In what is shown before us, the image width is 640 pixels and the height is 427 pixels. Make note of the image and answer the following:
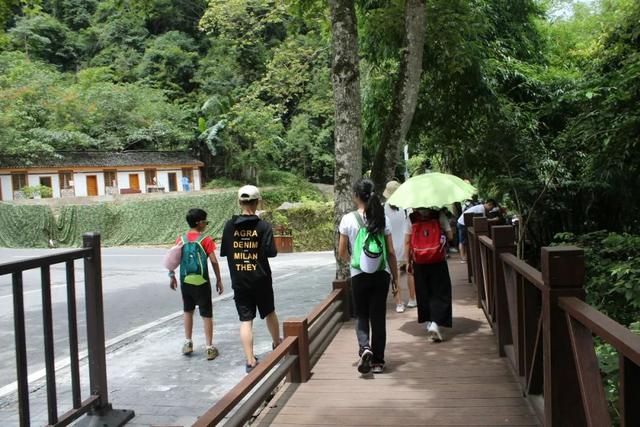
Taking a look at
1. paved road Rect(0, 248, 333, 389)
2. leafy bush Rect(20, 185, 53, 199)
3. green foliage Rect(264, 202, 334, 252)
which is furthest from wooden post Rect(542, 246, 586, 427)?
leafy bush Rect(20, 185, 53, 199)

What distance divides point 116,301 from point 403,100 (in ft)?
21.9

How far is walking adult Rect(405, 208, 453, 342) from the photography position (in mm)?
5629

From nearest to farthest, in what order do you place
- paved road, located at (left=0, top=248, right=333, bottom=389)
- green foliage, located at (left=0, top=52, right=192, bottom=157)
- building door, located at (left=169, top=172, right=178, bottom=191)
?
paved road, located at (left=0, top=248, right=333, bottom=389) < green foliage, located at (left=0, top=52, right=192, bottom=157) < building door, located at (left=169, top=172, right=178, bottom=191)

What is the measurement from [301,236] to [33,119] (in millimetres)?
26003

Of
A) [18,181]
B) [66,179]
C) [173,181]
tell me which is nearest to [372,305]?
[18,181]

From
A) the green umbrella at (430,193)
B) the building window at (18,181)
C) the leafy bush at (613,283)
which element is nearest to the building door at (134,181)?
the building window at (18,181)

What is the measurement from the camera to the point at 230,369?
19.8 ft

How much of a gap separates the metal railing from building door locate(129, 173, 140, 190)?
137 ft

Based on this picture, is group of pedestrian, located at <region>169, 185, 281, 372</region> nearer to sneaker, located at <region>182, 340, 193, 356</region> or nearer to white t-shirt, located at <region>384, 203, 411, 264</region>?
sneaker, located at <region>182, 340, 193, 356</region>

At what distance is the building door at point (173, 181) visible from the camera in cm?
4557

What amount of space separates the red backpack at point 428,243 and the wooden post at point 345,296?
120cm

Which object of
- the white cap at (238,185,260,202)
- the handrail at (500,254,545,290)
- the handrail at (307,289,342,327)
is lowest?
the handrail at (307,289,342,327)

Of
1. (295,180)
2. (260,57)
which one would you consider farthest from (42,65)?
(295,180)

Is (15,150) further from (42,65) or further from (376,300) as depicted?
(376,300)
